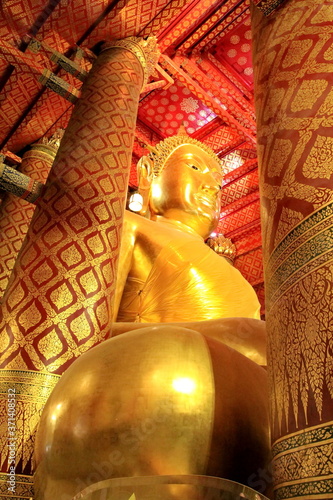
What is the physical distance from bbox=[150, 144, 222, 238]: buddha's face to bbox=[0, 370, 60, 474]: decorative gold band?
1.47 m

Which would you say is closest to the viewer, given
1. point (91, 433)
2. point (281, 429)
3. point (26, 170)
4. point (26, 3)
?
point (281, 429)

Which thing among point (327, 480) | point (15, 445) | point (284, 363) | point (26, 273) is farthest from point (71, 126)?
point (327, 480)

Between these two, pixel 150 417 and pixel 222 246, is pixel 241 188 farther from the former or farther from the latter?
pixel 150 417

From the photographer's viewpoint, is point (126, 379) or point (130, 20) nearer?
point (126, 379)

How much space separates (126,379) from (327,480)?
1.17ft

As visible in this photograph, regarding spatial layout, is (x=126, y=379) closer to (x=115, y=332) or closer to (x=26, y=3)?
(x=115, y=332)

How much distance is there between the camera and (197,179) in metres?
2.92

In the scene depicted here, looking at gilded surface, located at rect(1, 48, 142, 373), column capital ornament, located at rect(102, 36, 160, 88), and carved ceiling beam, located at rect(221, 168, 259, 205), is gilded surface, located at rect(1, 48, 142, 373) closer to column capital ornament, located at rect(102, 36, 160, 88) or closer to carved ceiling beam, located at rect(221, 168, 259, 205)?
column capital ornament, located at rect(102, 36, 160, 88)

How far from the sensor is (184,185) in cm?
288

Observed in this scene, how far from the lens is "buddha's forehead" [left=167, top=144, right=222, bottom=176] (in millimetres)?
3014

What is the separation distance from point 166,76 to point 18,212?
149cm

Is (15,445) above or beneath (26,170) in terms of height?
beneath

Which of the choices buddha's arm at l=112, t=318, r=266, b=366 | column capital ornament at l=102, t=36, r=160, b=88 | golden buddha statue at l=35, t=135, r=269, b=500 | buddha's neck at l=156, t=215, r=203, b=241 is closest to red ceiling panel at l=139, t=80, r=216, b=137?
column capital ornament at l=102, t=36, r=160, b=88

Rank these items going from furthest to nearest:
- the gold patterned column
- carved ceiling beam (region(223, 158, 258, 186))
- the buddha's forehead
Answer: carved ceiling beam (region(223, 158, 258, 186)) → the buddha's forehead → the gold patterned column
